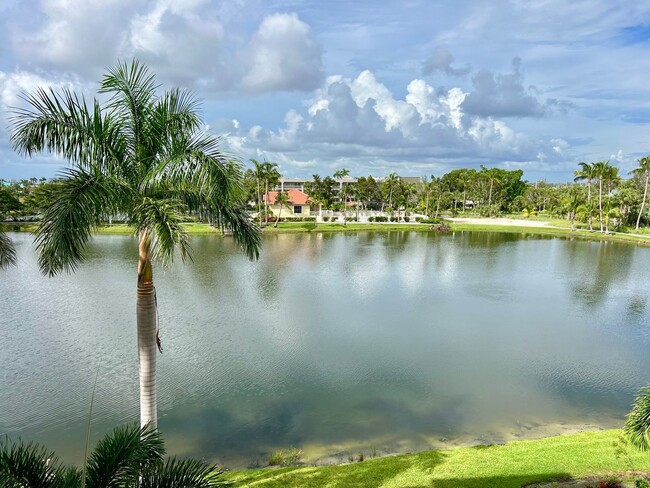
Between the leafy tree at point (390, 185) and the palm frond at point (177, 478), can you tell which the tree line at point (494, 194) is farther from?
the palm frond at point (177, 478)

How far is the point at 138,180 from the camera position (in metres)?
7.61

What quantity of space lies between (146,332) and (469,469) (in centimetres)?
702

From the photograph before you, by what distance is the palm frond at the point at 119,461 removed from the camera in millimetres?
5176

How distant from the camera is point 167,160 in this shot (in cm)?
727

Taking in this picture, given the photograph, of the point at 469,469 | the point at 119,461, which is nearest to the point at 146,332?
the point at 119,461

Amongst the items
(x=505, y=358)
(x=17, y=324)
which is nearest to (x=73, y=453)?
(x=17, y=324)

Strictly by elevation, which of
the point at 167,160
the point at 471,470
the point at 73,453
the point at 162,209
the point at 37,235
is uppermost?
the point at 167,160

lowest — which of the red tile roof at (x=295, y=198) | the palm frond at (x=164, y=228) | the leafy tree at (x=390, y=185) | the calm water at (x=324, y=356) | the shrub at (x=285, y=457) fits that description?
the shrub at (x=285, y=457)

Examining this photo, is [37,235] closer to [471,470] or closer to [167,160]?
[167,160]

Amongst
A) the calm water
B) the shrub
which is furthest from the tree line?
the shrub

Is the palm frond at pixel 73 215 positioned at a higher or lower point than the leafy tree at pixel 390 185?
lower

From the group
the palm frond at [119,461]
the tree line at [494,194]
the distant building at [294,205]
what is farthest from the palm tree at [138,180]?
the distant building at [294,205]

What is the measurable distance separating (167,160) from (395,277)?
92.1 feet

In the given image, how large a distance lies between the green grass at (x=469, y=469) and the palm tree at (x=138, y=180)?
11.2ft
